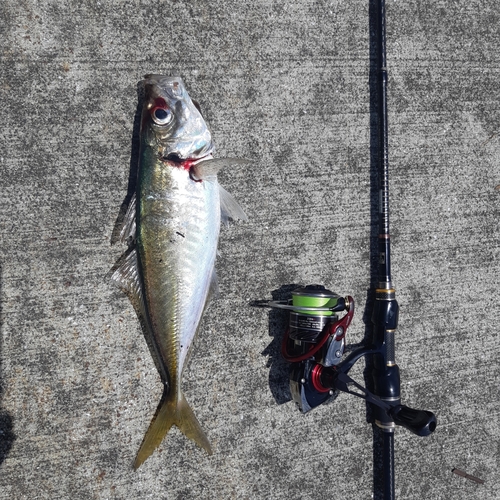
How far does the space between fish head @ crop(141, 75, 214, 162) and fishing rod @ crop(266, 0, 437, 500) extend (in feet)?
2.96

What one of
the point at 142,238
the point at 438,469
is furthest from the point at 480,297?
the point at 142,238

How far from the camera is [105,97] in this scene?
232cm

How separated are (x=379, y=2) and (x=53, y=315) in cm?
246

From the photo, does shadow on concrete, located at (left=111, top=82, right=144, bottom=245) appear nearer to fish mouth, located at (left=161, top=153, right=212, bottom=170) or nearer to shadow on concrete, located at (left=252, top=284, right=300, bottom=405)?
fish mouth, located at (left=161, top=153, right=212, bottom=170)

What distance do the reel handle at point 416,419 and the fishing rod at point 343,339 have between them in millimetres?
114

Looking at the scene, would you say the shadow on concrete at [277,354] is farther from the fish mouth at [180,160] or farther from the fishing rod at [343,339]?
the fish mouth at [180,160]

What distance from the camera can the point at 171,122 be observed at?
211 centimetres

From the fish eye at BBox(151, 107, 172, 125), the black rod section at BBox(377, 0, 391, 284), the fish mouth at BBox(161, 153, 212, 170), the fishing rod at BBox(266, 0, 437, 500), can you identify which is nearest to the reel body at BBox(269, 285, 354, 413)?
the fishing rod at BBox(266, 0, 437, 500)

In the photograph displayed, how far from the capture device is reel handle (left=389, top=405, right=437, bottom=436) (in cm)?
175

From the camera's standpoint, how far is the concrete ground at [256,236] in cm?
225

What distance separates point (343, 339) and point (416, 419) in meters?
0.52

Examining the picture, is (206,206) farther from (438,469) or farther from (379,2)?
(438,469)

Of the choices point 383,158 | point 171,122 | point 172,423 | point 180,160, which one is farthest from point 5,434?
point 383,158

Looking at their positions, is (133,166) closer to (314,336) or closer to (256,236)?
(256,236)
